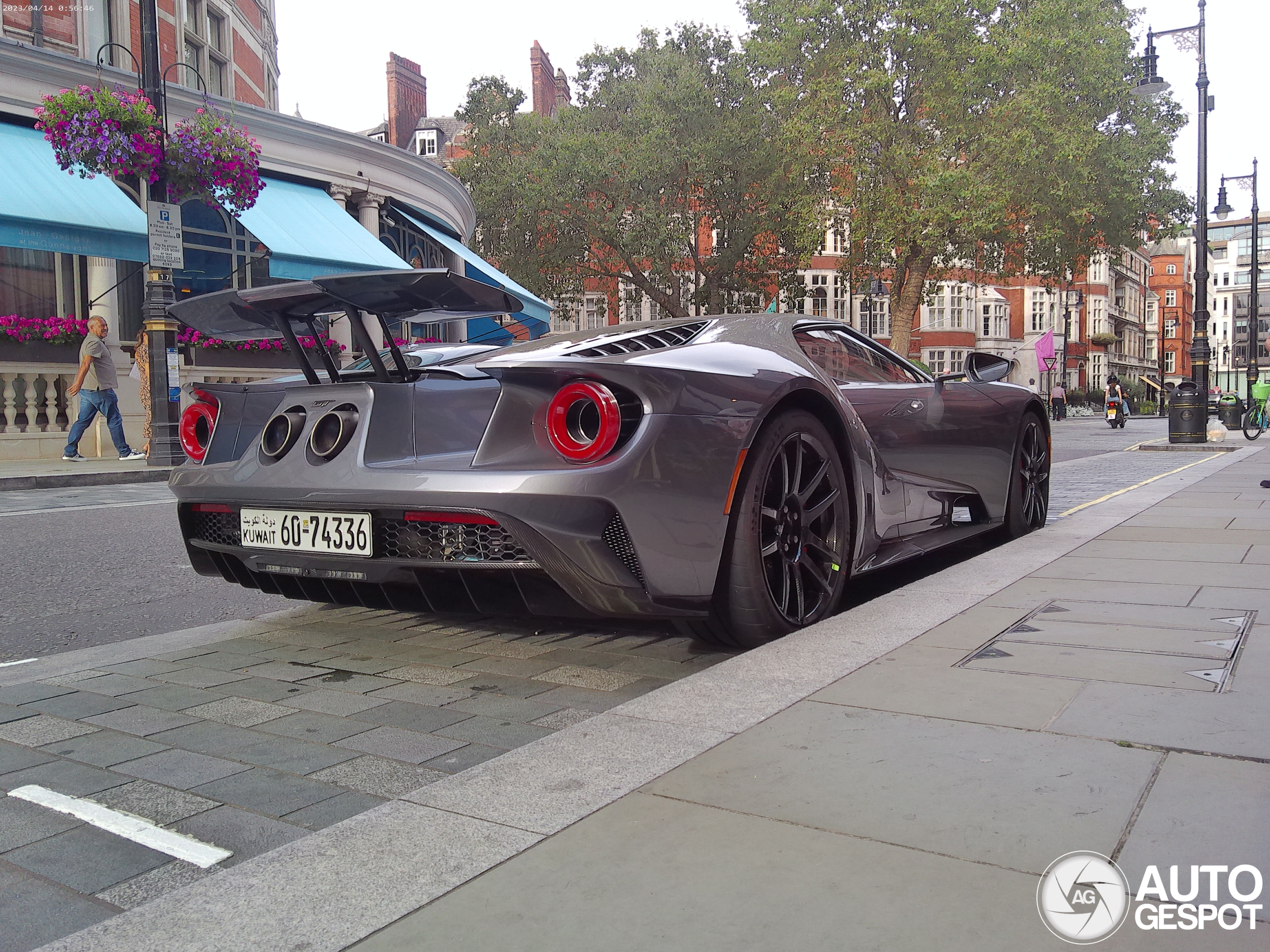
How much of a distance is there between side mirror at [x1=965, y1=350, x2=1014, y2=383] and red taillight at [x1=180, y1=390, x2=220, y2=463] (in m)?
3.55

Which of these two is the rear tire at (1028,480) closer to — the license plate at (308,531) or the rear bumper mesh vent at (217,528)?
the license plate at (308,531)

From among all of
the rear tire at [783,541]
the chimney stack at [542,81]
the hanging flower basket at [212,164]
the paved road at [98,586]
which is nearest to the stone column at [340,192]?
the hanging flower basket at [212,164]

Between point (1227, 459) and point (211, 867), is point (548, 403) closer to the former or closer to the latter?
point (211, 867)

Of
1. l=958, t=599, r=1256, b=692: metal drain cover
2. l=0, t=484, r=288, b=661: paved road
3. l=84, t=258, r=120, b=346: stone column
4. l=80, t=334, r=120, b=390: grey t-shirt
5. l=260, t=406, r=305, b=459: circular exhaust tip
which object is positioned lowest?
l=0, t=484, r=288, b=661: paved road

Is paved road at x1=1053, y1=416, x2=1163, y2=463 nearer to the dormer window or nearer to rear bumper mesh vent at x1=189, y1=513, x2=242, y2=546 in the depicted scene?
rear bumper mesh vent at x1=189, y1=513, x2=242, y2=546

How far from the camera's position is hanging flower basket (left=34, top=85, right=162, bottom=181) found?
13102 mm

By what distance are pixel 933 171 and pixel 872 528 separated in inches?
1128

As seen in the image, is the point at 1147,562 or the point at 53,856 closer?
the point at 53,856

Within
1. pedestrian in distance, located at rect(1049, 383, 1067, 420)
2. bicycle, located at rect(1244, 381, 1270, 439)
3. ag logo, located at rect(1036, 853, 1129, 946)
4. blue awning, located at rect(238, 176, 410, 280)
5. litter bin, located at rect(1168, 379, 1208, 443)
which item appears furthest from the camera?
pedestrian in distance, located at rect(1049, 383, 1067, 420)

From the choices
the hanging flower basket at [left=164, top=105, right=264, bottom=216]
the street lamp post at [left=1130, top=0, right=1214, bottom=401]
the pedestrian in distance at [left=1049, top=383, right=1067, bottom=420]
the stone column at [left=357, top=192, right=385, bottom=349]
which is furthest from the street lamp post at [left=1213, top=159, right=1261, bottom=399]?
the hanging flower basket at [left=164, top=105, right=264, bottom=216]

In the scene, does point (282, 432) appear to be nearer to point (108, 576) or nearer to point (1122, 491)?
point (108, 576)

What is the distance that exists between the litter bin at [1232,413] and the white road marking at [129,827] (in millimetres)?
29846

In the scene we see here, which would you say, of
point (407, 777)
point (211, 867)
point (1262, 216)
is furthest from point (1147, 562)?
point (1262, 216)

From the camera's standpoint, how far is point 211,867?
79.7 inches
